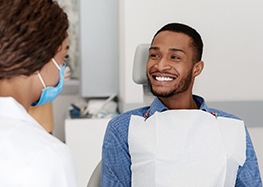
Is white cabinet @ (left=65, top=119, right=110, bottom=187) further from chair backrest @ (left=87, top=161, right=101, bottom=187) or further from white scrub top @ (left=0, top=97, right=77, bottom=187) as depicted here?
white scrub top @ (left=0, top=97, right=77, bottom=187)

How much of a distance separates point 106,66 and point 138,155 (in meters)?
1.88

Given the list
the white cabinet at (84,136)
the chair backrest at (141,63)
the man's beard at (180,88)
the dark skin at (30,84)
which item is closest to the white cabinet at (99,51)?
the white cabinet at (84,136)

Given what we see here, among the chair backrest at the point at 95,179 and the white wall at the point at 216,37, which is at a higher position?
the white wall at the point at 216,37

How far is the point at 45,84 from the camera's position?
3.94 feet

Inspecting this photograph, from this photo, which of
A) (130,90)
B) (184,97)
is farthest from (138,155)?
(130,90)

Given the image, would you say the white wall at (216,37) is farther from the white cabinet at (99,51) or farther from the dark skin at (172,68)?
the dark skin at (172,68)

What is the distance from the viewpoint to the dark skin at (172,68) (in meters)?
1.81

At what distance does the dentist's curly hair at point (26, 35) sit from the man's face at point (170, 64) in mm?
716

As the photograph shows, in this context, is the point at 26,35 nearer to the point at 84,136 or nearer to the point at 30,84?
the point at 30,84

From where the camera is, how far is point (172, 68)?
1.81 meters

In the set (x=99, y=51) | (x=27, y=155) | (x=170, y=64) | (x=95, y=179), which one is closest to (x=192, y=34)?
(x=170, y=64)

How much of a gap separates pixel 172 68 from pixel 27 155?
87cm

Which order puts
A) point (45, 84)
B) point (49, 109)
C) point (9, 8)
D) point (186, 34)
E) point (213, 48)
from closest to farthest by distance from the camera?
point (9, 8) → point (45, 84) → point (186, 34) → point (213, 48) → point (49, 109)

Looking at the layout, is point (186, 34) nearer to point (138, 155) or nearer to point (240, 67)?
point (138, 155)
